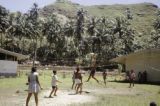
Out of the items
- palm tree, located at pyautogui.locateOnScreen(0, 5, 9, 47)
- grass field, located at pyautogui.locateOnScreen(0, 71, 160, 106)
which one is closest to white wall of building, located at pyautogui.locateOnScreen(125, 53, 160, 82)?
grass field, located at pyautogui.locateOnScreen(0, 71, 160, 106)

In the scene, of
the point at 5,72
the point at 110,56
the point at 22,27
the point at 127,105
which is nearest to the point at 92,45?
the point at 110,56

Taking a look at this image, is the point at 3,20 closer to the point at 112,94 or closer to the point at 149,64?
the point at 149,64

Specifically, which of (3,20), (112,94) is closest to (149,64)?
(112,94)

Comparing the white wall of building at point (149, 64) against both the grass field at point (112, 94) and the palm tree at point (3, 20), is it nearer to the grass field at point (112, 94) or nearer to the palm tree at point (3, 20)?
the grass field at point (112, 94)

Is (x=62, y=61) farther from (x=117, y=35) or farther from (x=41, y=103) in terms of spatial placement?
(x=41, y=103)

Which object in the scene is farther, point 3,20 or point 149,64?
point 3,20

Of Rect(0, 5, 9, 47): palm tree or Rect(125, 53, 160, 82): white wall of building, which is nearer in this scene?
Rect(125, 53, 160, 82): white wall of building

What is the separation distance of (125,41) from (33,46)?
31391 mm

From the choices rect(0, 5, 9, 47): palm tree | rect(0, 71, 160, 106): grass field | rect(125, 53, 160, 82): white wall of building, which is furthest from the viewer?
rect(0, 5, 9, 47): palm tree

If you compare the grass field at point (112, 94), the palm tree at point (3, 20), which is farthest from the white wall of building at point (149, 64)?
the palm tree at point (3, 20)

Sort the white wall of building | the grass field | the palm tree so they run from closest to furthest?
the grass field → the white wall of building → the palm tree

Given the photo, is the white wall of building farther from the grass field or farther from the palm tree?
the palm tree

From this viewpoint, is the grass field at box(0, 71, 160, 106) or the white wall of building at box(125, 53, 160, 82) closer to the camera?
the grass field at box(0, 71, 160, 106)

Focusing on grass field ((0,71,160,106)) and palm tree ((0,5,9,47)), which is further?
palm tree ((0,5,9,47))
